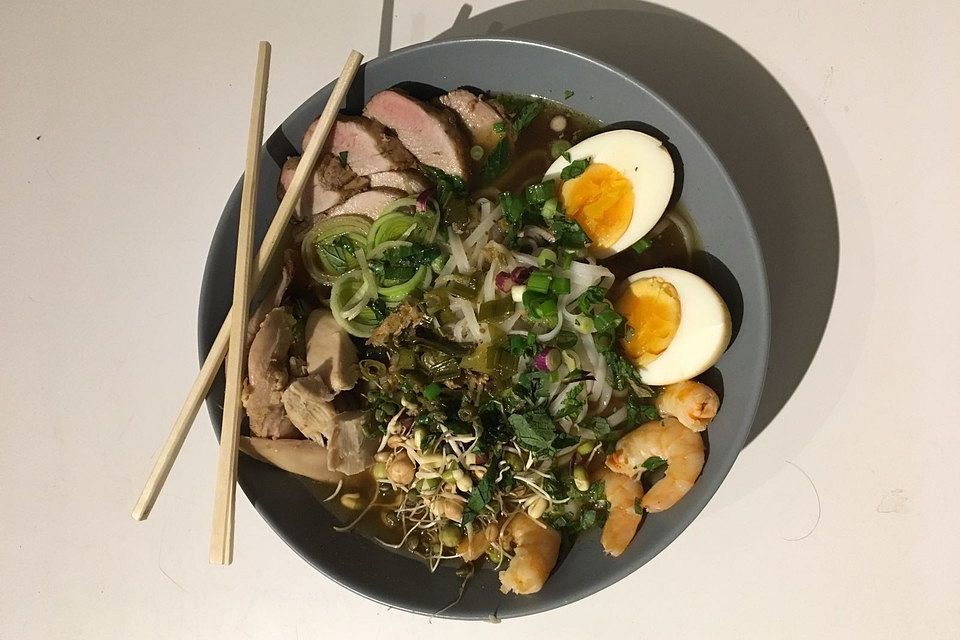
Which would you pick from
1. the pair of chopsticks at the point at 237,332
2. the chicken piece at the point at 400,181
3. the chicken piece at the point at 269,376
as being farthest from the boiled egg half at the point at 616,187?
the chicken piece at the point at 269,376

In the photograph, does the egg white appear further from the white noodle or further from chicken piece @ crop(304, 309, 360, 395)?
chicken piece @ crop(304, 309, 360, 395)

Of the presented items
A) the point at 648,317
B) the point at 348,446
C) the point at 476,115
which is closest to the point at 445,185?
the point at 476,115

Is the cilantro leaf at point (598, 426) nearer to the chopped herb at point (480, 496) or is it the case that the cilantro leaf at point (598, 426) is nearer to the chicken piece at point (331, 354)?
the chopped herb at point (480, 496)

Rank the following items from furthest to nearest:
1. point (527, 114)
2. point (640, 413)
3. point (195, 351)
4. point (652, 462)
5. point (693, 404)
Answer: point (195, 351), point (527, 114), point (640, 413), point (652, 462), point (693, 404)

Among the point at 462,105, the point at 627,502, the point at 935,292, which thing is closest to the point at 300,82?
the point at 462,105

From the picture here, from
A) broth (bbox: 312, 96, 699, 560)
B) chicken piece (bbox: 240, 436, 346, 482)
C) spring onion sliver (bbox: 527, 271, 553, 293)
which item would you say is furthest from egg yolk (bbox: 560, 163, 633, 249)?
chicken piece (bbox: 240, 436, 346, 482)

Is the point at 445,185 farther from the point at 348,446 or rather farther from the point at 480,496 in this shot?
the point at 480,496
